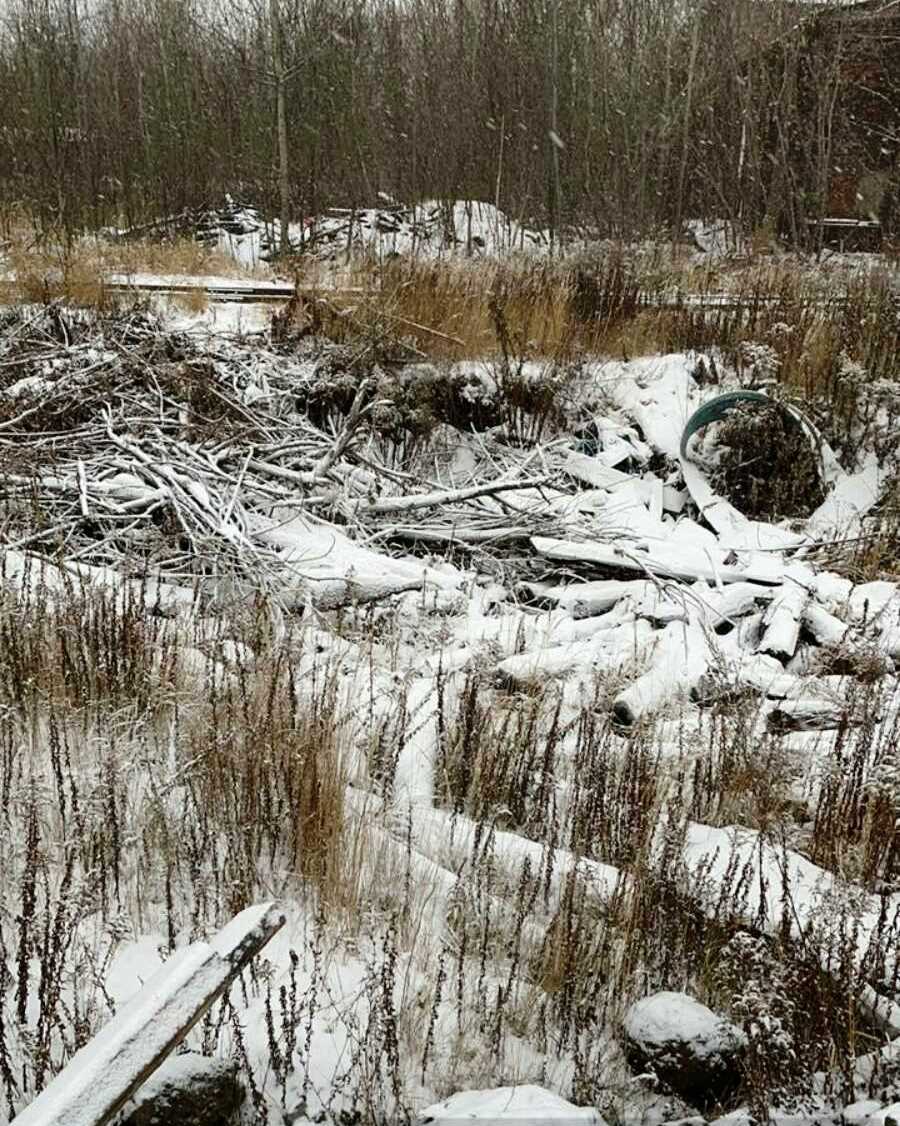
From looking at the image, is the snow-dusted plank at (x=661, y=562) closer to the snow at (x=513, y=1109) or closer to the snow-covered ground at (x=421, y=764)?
the snow-covered ground at (x=421, y=764)

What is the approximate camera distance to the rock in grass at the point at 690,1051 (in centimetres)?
221

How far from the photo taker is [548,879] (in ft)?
8.80

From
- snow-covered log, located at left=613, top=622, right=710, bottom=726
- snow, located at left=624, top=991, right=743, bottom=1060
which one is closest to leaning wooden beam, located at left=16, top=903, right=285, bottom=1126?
snow, located at left=624, top=991, right=743, bottom=1060

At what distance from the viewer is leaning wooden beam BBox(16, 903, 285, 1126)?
4.93 feet

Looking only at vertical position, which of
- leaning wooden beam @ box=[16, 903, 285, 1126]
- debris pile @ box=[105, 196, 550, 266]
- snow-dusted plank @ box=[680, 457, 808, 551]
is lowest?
leaning wooden beam @ box=[16, 903, 285, 1126]

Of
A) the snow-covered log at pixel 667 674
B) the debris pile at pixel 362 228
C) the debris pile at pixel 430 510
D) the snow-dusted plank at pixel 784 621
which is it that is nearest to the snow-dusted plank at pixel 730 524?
the debris pile at pixel 430 510

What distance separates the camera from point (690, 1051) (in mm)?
2213

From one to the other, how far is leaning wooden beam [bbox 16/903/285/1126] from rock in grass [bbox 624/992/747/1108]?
0.97 metres

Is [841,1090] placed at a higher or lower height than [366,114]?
lower

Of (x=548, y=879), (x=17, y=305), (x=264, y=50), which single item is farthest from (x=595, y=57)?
(x=548, y=879)

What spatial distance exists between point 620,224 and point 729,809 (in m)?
17.2

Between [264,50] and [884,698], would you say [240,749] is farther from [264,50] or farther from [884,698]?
[264,50]

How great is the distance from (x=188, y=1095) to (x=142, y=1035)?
453mm

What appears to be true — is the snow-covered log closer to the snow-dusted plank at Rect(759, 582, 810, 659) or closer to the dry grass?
the snow-dusted plank at Rect(759, 582, 810, 659)
